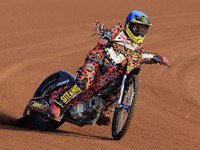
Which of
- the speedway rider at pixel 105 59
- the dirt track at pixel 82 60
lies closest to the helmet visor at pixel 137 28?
the speedway rider at pixel 105 59

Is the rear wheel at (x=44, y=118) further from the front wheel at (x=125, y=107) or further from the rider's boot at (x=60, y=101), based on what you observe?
the front wheel at (x=125, y=107)

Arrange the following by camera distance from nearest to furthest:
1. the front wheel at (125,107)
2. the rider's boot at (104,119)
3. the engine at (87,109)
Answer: the front wheel at (125,107) → the engine at (87,109) → the rider's boot at (104,119)

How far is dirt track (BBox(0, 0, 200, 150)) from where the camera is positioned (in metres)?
7.39

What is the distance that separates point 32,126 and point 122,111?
251 cm

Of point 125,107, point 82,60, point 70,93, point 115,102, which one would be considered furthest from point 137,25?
point 82,60

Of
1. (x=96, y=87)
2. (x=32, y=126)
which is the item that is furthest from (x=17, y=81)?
(x=96, y=87)

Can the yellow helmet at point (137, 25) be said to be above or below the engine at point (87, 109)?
above

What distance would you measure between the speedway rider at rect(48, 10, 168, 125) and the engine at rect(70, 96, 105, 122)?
136 millimetres

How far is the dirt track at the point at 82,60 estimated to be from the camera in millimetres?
7385

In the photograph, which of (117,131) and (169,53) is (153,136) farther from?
(169,53)

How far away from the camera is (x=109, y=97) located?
7.76 metres

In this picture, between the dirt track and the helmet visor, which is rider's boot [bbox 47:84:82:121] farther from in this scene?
the helmet visor

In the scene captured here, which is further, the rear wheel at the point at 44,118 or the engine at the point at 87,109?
the rear wheel at the point at 44,118

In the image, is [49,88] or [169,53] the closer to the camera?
[49,88]
